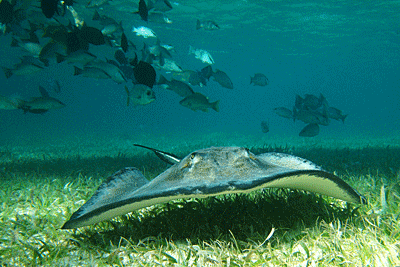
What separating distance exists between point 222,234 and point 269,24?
1035 inches

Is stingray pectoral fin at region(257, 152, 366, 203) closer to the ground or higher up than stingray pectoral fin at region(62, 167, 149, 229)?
higher up

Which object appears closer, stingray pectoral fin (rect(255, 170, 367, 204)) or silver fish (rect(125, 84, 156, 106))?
stingray pectoral fin (rect(255, 170, 367, 204))

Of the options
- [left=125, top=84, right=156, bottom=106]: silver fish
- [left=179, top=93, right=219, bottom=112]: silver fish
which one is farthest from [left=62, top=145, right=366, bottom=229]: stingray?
[left=179, top=93, right=219, bottom=112]: silver fish

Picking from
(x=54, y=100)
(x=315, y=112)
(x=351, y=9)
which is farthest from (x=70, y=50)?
(x=351, y=9)

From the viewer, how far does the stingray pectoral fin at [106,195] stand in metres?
1.40

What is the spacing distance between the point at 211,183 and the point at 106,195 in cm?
92

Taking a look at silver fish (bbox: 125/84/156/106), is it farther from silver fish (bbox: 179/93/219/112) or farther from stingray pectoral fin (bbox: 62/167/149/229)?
stingray pectoral fin (bbox: 62/167/149/229)

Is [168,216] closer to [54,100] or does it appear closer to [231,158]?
[231,158]

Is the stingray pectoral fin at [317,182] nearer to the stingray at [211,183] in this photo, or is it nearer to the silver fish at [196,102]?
the stingray at [211,183]

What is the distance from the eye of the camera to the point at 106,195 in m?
1.82

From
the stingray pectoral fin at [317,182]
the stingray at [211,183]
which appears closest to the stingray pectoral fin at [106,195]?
the stingray at [211,183]

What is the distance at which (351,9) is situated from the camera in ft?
65.8

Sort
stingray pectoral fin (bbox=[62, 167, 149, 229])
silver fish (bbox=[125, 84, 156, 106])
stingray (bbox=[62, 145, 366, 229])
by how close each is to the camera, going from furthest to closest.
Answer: silver fish (bbox=[125, 84, 156, 106]), stingray pectoral fin (bbox=[62, 167, 149, 229]), stingray (bbox=[62, 145, 366, 229])

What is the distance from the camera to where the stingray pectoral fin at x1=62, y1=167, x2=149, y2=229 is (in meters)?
1.40
